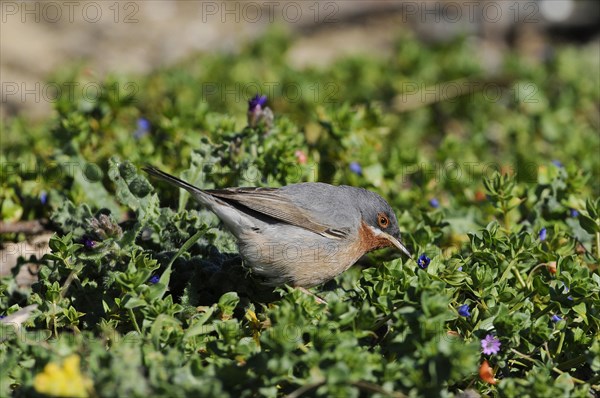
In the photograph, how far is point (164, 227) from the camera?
4566mm

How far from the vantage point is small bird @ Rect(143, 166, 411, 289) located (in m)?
4.38

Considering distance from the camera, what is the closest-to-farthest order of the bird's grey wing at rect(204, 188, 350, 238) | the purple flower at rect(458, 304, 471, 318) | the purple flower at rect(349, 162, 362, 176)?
the purple flower at rect(458, 304, 471, 318), the bird's grey wing at rect(204, 188, 350, 238), the purple flower at rect(349, 162, 362, 176)

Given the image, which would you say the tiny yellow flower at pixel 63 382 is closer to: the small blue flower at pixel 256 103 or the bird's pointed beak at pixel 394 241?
the bird's pointed beak at pixel 394 241

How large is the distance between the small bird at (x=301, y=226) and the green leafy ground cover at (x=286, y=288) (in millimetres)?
195

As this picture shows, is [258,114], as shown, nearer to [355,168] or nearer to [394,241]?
[355,168]

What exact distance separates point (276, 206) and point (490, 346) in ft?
4.92

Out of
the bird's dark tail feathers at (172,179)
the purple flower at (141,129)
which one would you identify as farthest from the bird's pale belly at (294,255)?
Answer: the purple flower at (141,129)

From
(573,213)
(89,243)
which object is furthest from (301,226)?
(573,213)

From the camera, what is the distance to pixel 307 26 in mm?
9820

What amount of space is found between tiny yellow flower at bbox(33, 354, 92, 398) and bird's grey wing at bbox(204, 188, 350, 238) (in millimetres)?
1659

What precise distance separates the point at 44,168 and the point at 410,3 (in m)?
6.02

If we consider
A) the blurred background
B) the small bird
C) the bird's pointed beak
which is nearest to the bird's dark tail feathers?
the small bird

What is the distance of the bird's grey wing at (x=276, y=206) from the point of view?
14.6 feet

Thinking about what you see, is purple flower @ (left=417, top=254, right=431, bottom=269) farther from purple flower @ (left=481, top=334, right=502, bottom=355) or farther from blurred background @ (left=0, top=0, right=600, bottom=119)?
blurred background @ (left=0, top=0, right=600, bottom=119)
